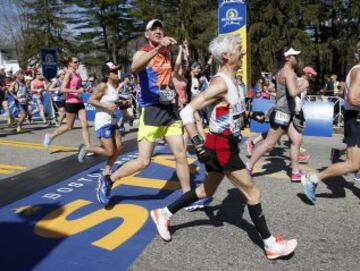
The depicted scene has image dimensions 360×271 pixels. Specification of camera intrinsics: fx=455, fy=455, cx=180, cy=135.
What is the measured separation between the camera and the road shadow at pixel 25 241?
369cm

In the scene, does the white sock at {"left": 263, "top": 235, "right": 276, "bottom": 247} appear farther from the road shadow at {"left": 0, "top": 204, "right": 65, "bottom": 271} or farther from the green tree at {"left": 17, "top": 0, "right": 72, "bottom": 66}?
the green tree at {"left": 17, "top": 0, "right": 72, "bottom": 66}

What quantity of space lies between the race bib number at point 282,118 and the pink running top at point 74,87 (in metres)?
3.98

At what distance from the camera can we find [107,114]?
5.84 meters

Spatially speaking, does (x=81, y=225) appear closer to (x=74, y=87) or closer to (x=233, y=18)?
(x=74, y=87)

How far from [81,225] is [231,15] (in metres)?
10.4

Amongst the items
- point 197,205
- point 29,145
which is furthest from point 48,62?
point 197,205

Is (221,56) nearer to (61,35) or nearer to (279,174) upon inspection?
(279,174)

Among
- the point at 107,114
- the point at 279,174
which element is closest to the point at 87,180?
the point at 107,114

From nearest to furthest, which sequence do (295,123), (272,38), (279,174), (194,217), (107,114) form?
(194,217)
(107,114)
(295,123)
(279,174)
(272,38)

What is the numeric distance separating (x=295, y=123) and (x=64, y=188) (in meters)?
3.21

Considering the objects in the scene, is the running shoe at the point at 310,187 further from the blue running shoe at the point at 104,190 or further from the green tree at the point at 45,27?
the green tree at the point at 45,27

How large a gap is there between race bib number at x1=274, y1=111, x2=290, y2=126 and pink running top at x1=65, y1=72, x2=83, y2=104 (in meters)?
3.98

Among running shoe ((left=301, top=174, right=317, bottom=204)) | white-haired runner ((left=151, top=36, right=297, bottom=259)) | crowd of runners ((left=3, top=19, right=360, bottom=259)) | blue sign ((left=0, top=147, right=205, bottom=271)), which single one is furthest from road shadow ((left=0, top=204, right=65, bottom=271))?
running shoe ((left=301, top=174, right=317, bottom=204))

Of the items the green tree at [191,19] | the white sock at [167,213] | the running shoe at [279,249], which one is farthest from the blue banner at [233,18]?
the green tree at [191,19]
